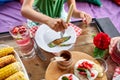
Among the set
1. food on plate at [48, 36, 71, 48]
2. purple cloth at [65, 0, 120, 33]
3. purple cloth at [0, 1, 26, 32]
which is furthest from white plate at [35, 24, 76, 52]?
purple cloth at [65, 0, 120, 33]

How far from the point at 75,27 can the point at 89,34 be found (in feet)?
0.27

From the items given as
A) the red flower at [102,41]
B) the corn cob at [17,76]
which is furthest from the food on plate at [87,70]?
the corn cob at [17,76]

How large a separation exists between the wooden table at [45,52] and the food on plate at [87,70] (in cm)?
8

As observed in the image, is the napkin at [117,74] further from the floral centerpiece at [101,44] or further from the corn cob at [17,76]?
the corn cob at [17,76]

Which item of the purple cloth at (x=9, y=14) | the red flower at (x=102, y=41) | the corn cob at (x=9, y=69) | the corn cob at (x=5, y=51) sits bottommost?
the purple cloth at (x=9, y=14)

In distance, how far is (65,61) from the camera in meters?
0.84

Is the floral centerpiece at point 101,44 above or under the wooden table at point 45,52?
above

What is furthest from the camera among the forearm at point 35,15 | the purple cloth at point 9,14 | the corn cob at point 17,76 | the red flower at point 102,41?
the purple cloth at point 9,14

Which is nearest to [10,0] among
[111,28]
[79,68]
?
[111,28]

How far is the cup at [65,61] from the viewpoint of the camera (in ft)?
2.76

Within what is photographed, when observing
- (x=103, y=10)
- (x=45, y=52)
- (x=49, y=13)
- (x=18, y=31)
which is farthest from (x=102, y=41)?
(x=103, y=10)

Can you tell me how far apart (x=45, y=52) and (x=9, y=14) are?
0.81 meters

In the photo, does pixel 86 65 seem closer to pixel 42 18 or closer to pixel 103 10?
pixel 42 18

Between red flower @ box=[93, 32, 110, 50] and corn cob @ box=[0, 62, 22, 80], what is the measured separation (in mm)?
356
